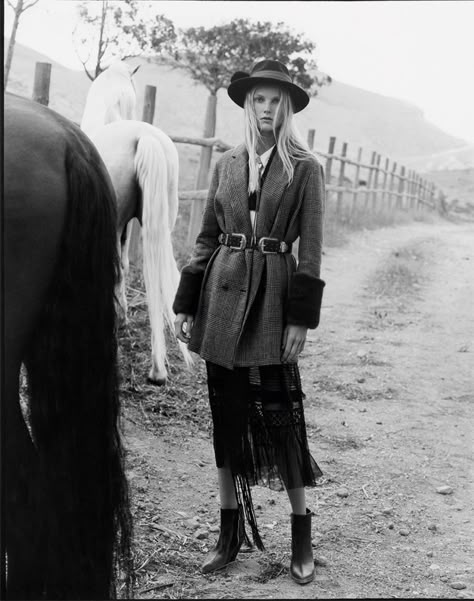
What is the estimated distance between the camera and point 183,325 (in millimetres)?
2279

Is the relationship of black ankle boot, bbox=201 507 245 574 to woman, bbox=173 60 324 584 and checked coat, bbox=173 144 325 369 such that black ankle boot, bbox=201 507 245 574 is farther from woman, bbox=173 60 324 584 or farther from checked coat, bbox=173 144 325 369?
checked coat, bbox=173 144 325 369

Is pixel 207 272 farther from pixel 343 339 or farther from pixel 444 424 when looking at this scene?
pixel 343 339

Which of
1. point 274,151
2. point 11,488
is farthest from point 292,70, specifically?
point 11,488

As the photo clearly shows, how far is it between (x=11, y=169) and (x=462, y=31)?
133 cm

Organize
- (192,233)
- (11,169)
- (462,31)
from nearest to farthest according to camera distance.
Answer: (11,169) < (462,31) < (192,233)

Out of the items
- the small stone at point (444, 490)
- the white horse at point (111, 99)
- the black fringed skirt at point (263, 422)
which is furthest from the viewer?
the white horse at point (111, 99)

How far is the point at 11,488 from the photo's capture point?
1647mm

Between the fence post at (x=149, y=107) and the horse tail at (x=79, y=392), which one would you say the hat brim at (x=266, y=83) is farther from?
the fence post at (x=149, y=107)

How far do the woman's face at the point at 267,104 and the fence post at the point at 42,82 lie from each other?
1.56m

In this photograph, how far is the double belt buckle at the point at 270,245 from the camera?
2109 mm

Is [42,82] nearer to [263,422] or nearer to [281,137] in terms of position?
[281,137]

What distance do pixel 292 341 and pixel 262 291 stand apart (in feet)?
0.55

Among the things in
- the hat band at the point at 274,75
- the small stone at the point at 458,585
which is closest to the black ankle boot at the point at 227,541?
the small stone at the point at 458,585

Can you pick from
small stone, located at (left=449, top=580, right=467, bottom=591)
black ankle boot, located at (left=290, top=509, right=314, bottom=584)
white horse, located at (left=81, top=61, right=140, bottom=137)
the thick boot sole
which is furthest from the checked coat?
white horse, located at (left=81, top=61, right=140, bottom=137)
